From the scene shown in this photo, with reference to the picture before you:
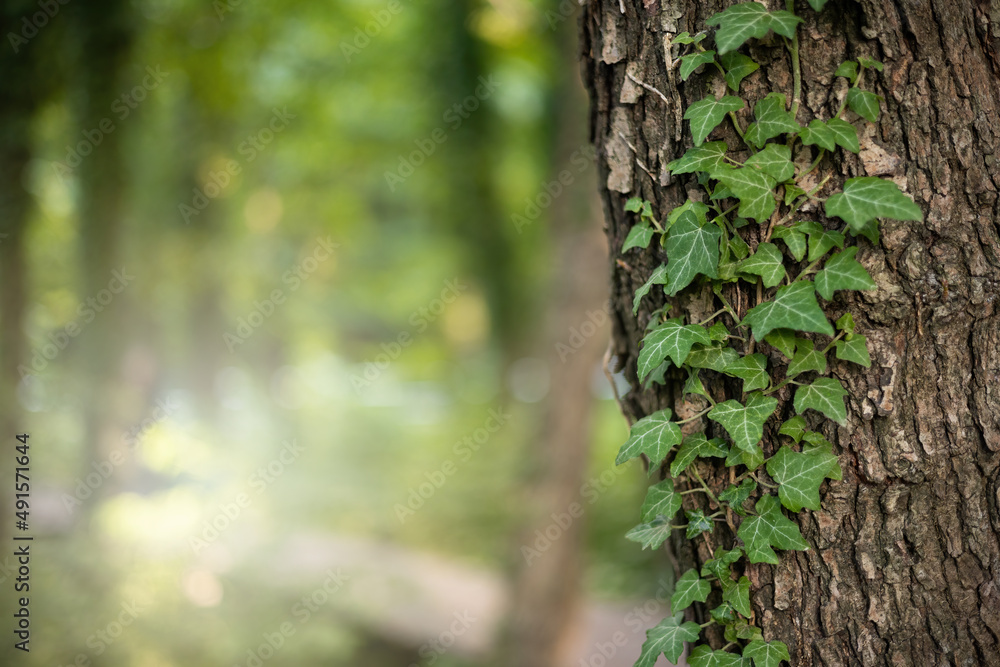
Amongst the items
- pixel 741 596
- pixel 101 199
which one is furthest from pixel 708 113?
pixel 101 199

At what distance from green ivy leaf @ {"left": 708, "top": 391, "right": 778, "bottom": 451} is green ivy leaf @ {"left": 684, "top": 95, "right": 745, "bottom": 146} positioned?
0.46 meters

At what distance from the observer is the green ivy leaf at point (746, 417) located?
3.66 feet

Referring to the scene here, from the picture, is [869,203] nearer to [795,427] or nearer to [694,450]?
[795,427]

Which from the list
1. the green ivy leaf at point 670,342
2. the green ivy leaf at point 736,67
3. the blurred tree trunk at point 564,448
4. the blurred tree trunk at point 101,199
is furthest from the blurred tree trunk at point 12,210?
the green ivy leaf at point 736,67

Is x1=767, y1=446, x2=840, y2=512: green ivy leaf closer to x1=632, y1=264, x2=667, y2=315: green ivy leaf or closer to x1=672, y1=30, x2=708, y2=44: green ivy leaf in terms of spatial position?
x1=632, y1=264, x2=667, y2=315: green ivy leaf

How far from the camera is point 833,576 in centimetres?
114

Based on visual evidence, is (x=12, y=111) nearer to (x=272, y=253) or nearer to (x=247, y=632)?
(x=247, y=632)

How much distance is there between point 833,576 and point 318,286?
15171 millimetres

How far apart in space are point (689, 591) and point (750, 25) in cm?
101

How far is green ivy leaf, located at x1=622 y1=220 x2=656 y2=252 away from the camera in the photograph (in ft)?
3.99

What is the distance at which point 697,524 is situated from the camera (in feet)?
3.97

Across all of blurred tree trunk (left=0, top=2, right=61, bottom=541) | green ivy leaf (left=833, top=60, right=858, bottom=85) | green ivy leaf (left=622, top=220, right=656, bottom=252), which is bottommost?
green ivy leaf (left=622, top=220, right=656, bottom=252)

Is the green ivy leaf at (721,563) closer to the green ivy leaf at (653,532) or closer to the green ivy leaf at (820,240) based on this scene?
the green ivy leaf at (653,532)

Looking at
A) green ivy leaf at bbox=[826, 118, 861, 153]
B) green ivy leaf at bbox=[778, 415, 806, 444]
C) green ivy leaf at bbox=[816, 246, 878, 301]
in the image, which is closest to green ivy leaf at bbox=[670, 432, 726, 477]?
green ivy leaf at bbox=[778, 415, 806, 444]
